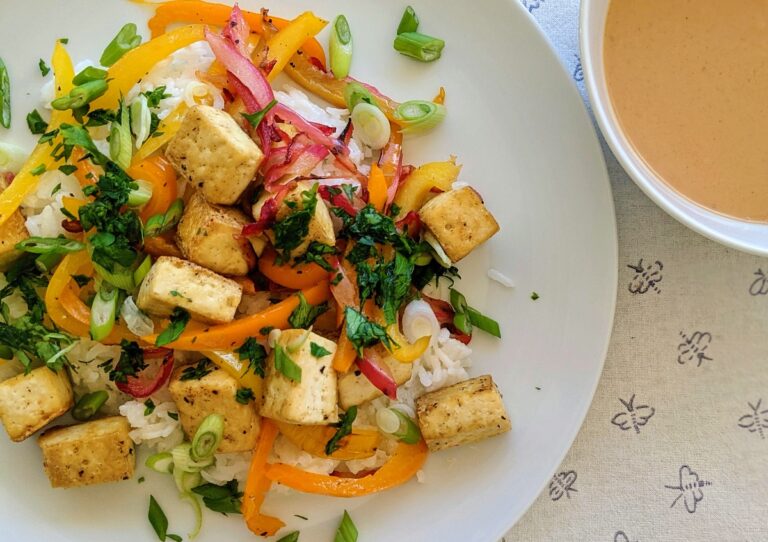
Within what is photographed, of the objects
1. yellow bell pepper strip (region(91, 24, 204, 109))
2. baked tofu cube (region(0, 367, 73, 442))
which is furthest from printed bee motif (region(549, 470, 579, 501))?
yellow bell pepper strip (region(91, 24, 204, 109))

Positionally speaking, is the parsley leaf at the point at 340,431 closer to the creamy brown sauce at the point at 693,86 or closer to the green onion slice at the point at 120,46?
the creamy brown sauce at the point at 693,86

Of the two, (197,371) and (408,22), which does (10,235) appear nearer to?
(197,371)

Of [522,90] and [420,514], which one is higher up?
[522,90]

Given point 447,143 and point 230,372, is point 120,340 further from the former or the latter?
point 447,143

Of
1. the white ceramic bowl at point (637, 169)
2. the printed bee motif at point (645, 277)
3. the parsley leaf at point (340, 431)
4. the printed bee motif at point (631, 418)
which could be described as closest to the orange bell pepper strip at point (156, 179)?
the parsley leaf at point (340, 431)

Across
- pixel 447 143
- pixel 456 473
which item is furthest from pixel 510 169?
pixel 456 473

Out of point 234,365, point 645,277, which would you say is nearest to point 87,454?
point 234,365
